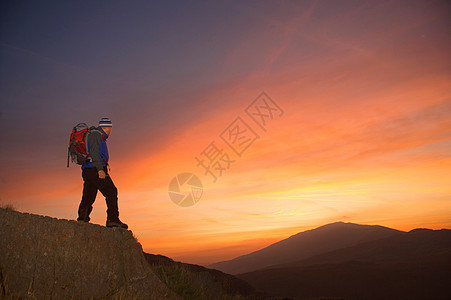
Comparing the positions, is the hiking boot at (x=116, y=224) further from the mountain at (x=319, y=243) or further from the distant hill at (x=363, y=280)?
the mountain at (x=319, y=243)

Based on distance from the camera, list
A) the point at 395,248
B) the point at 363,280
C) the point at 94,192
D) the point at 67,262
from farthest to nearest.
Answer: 1. the point at 395,248
2. the point at 363,280
3. the point at 94,192
4. the point at 67,262

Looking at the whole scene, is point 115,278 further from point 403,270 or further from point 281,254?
point 281,254

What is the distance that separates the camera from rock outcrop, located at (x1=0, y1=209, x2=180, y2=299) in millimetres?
5305

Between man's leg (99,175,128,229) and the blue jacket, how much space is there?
1.13ft

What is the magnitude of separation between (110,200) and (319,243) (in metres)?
79.8

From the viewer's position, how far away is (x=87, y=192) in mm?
7121

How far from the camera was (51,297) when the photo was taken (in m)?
5.33

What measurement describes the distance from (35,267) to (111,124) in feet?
10.2

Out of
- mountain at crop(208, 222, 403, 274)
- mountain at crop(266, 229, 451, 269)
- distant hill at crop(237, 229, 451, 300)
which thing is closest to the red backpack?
distant hill at crop(237, 229, 451, 300)

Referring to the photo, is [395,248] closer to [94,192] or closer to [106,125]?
[94,192]

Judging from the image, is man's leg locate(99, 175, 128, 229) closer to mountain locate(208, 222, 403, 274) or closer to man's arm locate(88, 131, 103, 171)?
man's arm locate(88, 131, 103, 171)

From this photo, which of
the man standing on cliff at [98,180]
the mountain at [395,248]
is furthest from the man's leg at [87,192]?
the mountain at [395,248]

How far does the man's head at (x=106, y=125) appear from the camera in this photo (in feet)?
23.7

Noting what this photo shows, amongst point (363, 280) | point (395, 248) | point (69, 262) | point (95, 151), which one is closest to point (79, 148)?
point (95, 151)
